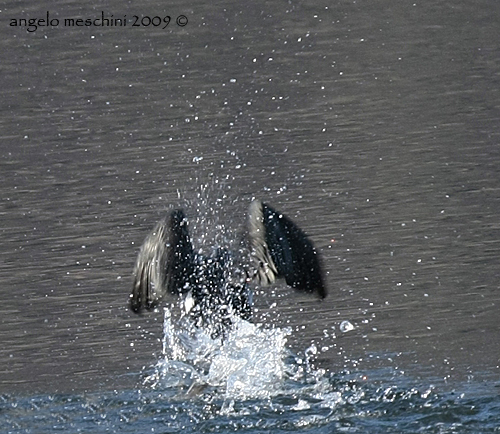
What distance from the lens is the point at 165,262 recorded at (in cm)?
500

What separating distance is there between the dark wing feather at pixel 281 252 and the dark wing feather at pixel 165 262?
1.01 feet

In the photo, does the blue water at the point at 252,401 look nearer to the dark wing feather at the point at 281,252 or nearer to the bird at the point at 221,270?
the bird at the point at 221,270

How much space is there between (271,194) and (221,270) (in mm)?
1832

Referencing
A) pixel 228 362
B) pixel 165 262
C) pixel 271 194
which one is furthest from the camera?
pixel 271 194

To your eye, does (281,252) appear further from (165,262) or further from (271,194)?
(271,194)

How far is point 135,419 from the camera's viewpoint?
450cm

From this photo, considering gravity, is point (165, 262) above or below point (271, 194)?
below

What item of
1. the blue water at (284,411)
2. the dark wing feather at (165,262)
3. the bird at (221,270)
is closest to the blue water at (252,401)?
the blue water at (284,411)

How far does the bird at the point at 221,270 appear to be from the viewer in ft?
16.2

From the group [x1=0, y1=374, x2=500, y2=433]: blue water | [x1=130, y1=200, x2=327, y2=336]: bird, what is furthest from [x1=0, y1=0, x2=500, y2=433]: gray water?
[x1=130, y1=200, x2=327, y2=336]: bird

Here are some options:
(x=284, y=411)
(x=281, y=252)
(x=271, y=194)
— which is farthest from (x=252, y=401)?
(x=271, y=194)

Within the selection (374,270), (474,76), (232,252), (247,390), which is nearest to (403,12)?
(474,76)

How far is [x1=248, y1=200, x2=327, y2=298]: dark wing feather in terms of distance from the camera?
493cm

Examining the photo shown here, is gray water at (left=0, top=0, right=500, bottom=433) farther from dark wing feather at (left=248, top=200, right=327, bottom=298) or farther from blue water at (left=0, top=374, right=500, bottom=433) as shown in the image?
dark wing feather at (left=248, top=200, right=327, bottom=298)
